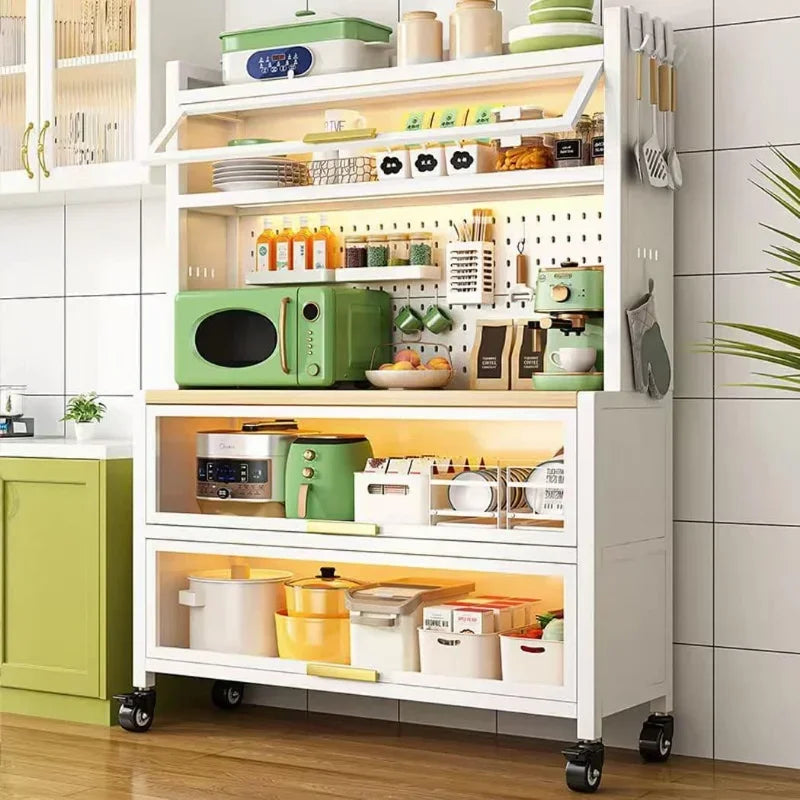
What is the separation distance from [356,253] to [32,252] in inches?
51.9

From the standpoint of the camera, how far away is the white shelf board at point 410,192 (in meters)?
3.46

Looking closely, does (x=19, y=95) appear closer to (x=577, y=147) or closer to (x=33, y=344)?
(x=33, y=344)

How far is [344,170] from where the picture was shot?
3775 millimetres

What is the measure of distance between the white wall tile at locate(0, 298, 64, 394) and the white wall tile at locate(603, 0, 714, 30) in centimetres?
205

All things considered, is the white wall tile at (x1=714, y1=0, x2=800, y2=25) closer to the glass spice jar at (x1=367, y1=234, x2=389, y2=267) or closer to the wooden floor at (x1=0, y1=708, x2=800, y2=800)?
the glass spice jar at (x1=367, y1=234, x2=389, y2=267)

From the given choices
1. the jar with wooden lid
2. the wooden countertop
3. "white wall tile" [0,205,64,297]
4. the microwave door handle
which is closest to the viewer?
the wooden countertop

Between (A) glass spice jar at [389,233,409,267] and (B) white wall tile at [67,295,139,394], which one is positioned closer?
(A) glass spice jar at [389,233,409,267]

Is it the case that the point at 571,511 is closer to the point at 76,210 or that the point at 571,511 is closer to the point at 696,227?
the point at 696,227

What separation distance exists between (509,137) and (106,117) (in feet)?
4.10

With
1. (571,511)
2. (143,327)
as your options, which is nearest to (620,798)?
(571,511)

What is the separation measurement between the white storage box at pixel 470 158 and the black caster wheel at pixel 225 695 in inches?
62.9

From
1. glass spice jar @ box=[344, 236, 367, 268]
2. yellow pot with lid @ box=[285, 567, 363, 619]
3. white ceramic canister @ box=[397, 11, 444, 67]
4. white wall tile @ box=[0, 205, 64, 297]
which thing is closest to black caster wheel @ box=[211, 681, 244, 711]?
yellow pot with lid @ box=[285, 567, 363, 619]

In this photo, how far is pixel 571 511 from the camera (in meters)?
3.26

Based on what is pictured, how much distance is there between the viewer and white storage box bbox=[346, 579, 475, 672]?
352cm
